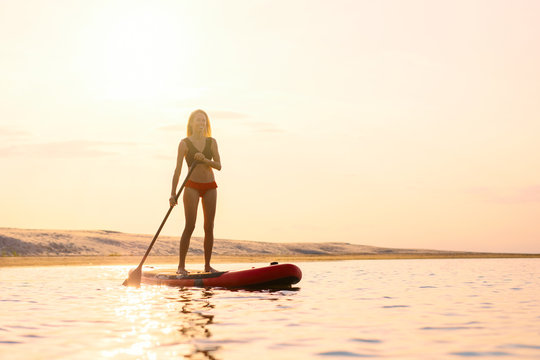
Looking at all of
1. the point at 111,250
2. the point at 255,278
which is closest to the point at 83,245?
the point at 111,250

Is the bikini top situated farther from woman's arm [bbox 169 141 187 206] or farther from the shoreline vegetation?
the shoreline vegetation

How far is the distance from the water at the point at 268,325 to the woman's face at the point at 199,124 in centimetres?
328

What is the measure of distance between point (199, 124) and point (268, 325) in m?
6.64

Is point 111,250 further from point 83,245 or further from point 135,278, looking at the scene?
point 135,278

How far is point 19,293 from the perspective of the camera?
36.7ft

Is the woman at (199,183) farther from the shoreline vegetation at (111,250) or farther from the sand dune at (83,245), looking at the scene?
the sand dune at (83,245)

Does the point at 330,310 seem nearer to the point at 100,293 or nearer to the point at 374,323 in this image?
the point at 374,323

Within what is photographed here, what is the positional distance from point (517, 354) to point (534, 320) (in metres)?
2.45

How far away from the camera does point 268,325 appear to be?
670 cm

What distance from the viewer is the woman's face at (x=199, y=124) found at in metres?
12.7

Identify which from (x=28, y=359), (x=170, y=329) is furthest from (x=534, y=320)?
(x=28, y=359)

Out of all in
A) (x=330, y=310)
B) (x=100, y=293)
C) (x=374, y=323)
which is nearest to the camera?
(x=374, y=323)

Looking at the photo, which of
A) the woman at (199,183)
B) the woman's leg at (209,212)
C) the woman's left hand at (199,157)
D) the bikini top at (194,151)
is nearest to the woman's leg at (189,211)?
the woman at (199,183)

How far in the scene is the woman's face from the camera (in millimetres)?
12674
